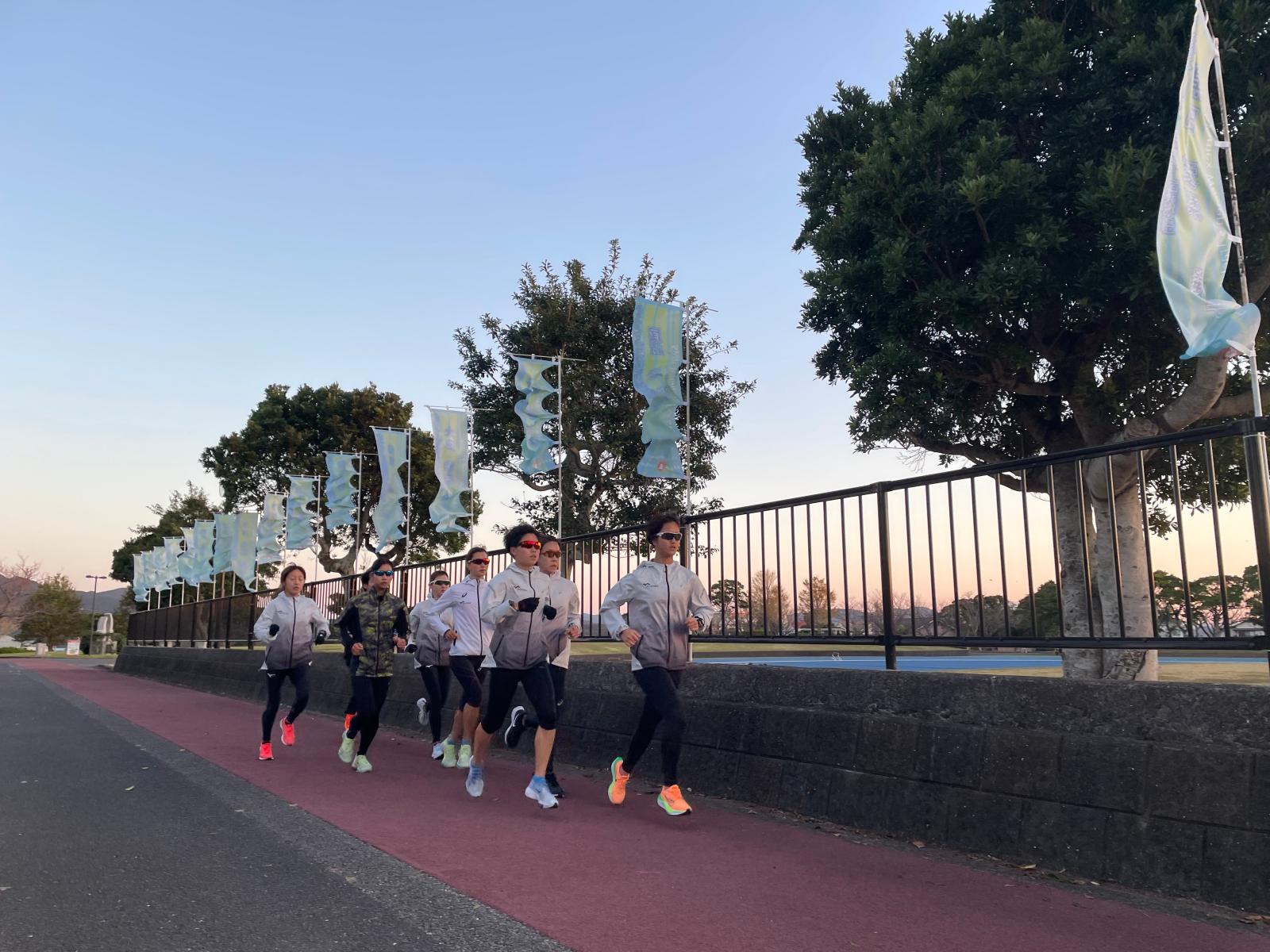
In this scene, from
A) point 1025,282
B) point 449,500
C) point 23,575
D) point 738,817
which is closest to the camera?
point 738,817

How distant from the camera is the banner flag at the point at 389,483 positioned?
112ft

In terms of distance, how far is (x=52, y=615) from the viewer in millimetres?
103938

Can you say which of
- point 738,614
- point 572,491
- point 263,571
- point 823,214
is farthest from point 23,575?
point 738,614

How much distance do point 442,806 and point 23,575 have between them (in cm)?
11463

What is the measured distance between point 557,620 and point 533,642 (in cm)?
30

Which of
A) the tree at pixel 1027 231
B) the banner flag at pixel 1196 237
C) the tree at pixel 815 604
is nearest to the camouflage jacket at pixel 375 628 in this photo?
the tree at pixel 815 604

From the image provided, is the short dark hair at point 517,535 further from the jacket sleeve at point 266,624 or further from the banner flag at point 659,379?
the banner flag at point 659,379

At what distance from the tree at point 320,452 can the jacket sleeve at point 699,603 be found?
43458 mm

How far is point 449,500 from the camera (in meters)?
29.7

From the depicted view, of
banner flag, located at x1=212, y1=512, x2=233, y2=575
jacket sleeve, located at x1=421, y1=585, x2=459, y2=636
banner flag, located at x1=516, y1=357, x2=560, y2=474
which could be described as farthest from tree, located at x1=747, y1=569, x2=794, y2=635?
banner flag, located at x1=212, y1=512, x2=233, y2=575

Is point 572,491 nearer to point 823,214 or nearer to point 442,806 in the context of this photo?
point 823,214

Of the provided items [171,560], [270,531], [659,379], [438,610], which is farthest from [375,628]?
[171,560]

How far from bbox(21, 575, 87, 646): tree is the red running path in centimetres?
11267

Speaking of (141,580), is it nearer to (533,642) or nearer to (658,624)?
(533,642)
